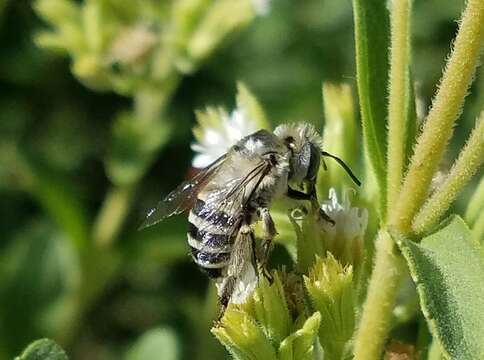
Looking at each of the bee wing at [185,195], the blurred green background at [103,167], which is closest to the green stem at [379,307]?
the bee wing at [185,195]

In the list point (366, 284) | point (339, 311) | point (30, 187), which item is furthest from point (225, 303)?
point (30, 187)

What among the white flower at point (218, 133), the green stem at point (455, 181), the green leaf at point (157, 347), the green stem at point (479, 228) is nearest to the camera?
the green stem at point (455, 181)

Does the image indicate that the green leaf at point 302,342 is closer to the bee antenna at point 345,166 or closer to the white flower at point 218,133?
the bee antenna at point 345,166

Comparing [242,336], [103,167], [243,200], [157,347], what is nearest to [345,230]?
[243,200]

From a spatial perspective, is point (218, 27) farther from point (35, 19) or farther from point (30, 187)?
point (35, 19)

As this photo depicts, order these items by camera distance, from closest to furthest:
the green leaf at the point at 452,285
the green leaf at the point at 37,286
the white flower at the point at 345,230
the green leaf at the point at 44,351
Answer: the green leaf at the point at 452,285
the green leaf at the point at 44,351
the white flower at the point at 345,230
the green leaf at the point at 37,286

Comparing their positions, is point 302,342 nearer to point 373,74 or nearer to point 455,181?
point 455,181
